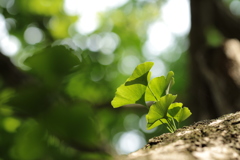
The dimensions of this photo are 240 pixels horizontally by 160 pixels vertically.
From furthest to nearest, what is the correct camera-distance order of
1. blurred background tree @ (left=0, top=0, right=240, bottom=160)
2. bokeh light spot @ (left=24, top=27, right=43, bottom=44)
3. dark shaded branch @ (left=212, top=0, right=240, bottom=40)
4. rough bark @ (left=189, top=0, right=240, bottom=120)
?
bokeh light spot @ (left=24, top=27, right=43, bottom=44) → dark shaded branch @ (left=212, top=0, right=240, bottom=40) → rough bark @ (left=189, top=0, right=240, bottom=120) → blurred background tree @ (left=0, top=0, right=240, bottom=160)

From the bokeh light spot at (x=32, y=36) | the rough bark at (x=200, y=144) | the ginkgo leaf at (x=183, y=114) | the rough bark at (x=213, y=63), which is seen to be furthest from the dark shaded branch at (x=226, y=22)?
the rough bark at (x=200, y=144)

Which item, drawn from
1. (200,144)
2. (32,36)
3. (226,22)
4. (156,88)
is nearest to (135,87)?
(156,88)

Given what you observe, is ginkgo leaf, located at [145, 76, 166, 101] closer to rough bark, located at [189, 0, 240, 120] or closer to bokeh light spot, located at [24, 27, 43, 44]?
rough bark, located at [189, 0, 240, 120]

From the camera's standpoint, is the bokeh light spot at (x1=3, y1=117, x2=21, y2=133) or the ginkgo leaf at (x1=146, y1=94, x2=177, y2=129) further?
the ginkgo leaf at (x1=146, y1=94, x2=177, y2=129)

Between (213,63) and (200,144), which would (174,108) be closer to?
(200,144)

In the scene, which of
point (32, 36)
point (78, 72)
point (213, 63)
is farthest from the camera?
point (32, 36)

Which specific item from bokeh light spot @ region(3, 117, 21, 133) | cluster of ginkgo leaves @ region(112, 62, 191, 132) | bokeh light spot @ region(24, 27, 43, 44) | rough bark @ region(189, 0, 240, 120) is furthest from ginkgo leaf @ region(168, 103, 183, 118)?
bokeh light spot @ region(24, 27, 43, 44)
